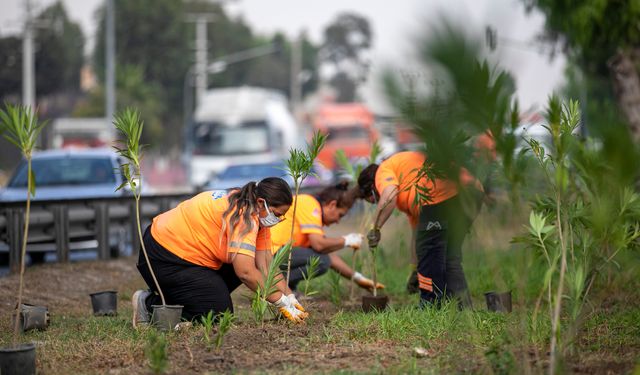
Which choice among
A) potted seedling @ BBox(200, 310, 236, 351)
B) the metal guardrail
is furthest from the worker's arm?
the metal guardrail

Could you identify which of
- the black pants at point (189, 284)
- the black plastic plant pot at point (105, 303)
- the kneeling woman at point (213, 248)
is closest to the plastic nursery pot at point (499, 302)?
the kneeling woman at point (213, 248)

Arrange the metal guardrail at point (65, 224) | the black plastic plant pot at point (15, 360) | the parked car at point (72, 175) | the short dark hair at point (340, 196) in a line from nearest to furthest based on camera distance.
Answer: the black plastic plant pot at point (15, 360) < the short dark hair at point (340, 196) < the metal guardrail at point (65, 224) < the parked car at point (72, 175)

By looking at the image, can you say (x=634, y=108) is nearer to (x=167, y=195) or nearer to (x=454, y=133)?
(x=167, y=195)

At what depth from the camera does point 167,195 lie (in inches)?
561

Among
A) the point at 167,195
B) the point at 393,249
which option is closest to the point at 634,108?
the point at 393,249

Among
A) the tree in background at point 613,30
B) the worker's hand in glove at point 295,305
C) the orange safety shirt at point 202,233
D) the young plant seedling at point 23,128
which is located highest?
the tree in background at point 613,30

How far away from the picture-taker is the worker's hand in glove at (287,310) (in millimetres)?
6531

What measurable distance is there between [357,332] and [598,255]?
1493 mm

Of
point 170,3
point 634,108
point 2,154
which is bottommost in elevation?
point 2,154

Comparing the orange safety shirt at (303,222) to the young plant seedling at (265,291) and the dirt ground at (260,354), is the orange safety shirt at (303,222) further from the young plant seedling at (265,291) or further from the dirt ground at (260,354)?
the young plant seedling at (265,291)

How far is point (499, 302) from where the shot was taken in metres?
7.21

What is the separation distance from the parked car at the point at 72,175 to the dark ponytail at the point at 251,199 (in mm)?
8211

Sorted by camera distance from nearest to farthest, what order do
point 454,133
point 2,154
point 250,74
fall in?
1. point 454,133
2. point 2,154
3. point 250,74

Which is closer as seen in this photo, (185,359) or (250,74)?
(185,359)
